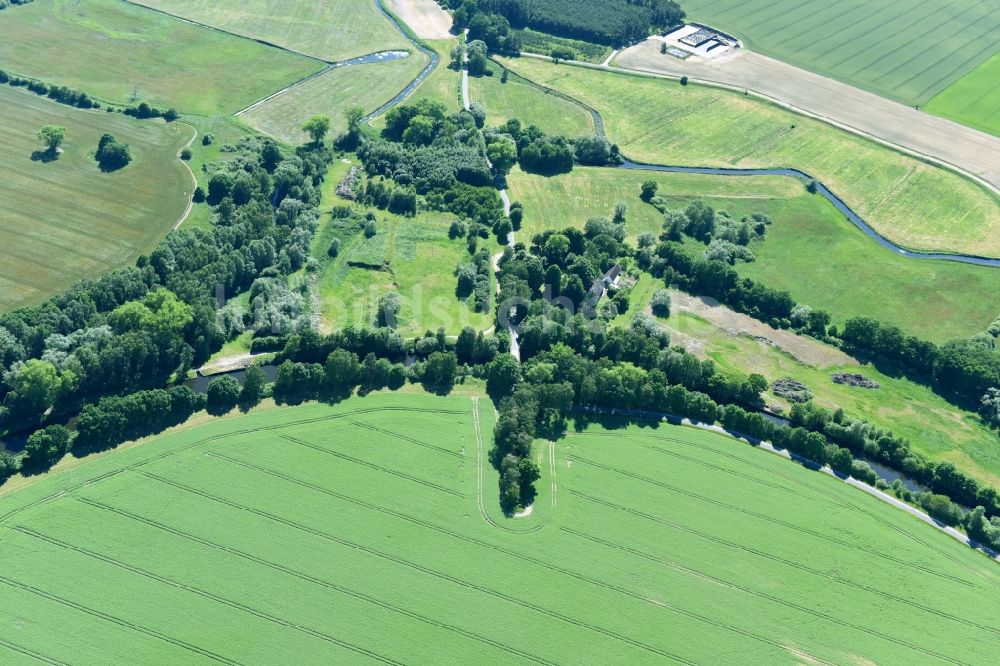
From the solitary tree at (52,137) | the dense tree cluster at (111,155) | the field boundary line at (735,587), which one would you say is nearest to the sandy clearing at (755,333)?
the field boundary line at (735,587)

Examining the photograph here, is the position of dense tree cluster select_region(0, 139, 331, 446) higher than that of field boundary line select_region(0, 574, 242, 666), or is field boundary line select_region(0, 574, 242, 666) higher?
dense tree cluster select_region(0, 139, 331, 446)

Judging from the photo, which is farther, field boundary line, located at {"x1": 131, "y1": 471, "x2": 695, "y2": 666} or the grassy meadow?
the grassy meadow

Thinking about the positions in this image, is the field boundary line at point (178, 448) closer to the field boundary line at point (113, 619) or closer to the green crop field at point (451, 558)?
the green crop field at point (451, 558)

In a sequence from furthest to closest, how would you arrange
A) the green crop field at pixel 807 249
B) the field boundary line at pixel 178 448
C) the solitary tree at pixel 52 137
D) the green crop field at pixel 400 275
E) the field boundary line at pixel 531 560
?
the solitary tree at pixel 52 137
the green crop field at pixel 807 249
the green crop field at pixel 400 275
the field boundary line at pixel 178 448
the field boundary line at pixel 531 560

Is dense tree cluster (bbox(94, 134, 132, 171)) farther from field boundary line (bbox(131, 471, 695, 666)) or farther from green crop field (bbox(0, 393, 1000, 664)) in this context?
field boundary line (bbox(131, 471, 695, 666))

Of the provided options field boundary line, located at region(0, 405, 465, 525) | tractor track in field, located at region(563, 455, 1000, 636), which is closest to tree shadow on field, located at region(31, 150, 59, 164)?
field boundary line, located at region(0, 405, 465, 525)
